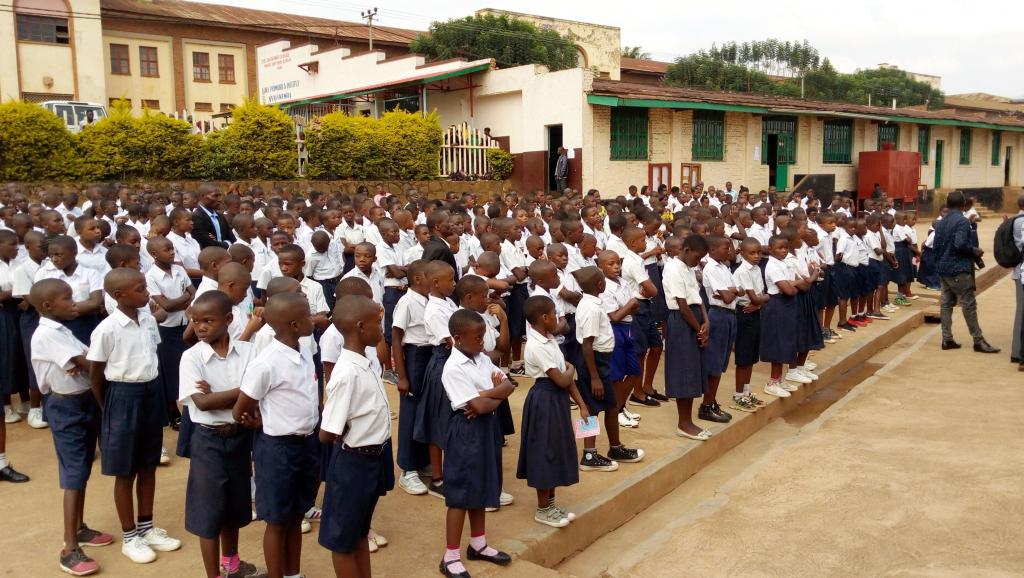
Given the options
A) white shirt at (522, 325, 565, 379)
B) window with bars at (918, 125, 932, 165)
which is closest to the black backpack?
white shirt at (522, 325, 565, 379)

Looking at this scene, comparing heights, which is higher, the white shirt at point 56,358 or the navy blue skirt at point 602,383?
the white shirt at point 56,358

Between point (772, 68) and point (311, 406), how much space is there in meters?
57.5

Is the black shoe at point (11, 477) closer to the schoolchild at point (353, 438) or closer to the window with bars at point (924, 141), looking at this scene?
the schoolchild at point (353, 438)

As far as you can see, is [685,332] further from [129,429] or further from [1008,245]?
[1008,245]

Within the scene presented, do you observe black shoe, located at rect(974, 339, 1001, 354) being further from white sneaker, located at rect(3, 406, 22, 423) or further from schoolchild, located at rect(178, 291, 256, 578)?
white sneaker, located at rect(3, 406, 22, 423)

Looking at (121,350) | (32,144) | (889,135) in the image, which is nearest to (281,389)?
(121,350)

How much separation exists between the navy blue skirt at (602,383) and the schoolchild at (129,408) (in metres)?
2.60

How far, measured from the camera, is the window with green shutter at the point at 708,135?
20739 mm

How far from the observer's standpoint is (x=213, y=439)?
355cm

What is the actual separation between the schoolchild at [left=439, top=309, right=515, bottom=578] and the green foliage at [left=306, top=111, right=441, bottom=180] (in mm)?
12353

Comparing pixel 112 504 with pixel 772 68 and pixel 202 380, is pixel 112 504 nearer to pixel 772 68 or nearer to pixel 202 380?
pixel 202 380

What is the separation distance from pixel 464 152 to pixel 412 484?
14397mm

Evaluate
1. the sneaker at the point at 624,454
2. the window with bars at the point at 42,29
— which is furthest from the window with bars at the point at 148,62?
the sneaker at the point at 624,454

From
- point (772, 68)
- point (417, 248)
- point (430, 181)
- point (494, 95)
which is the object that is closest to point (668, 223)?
point (417, 248)
